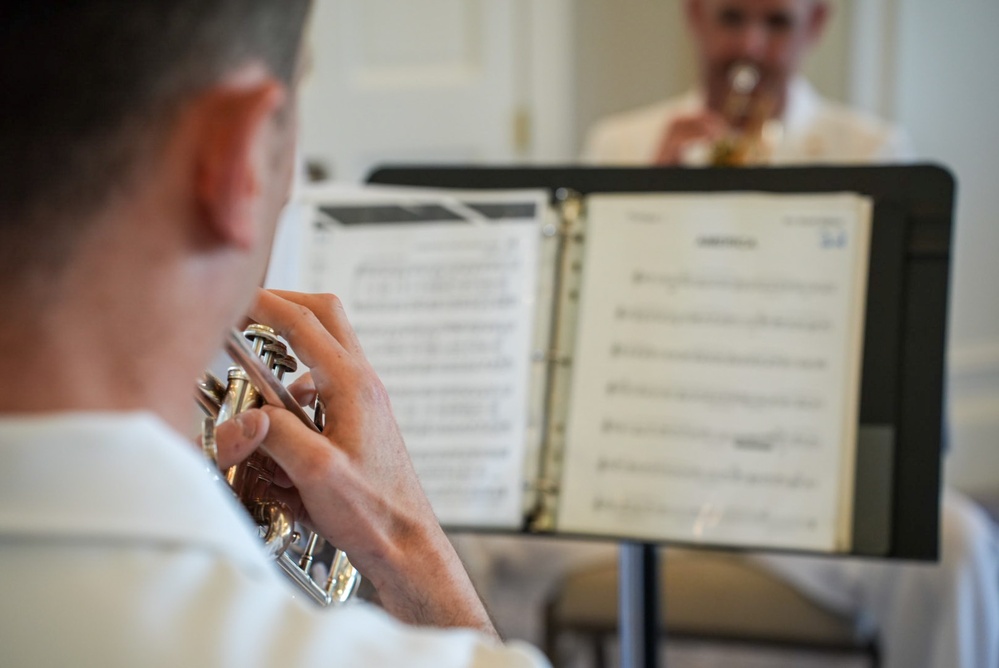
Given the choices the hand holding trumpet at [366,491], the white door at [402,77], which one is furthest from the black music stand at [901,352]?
the white door at [402,77]

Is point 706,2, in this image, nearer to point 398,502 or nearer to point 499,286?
point 499,286

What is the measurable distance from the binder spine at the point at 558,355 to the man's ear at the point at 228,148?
86 cm

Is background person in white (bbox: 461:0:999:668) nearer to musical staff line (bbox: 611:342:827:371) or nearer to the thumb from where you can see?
musical staff line (bbox: 611:342:827:371)

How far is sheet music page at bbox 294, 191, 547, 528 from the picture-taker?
1271 millimetres

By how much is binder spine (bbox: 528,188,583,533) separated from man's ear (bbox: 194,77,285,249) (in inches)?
33.8

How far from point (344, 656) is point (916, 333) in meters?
0.94

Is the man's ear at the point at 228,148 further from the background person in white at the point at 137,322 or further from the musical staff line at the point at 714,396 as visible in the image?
the musical staff line at the point at 714,396

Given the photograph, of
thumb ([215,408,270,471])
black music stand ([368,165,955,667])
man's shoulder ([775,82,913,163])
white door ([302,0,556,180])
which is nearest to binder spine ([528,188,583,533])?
black music stand ([368,165,955,667])

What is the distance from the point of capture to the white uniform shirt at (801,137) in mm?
2262

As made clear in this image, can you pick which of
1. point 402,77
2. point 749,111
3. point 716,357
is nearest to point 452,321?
point 716,357

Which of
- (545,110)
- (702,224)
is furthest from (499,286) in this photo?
(545,110)

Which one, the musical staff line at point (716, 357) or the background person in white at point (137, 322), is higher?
the background person in white at point (137, 322)

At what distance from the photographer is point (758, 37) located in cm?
225

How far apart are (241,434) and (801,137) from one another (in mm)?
1952
